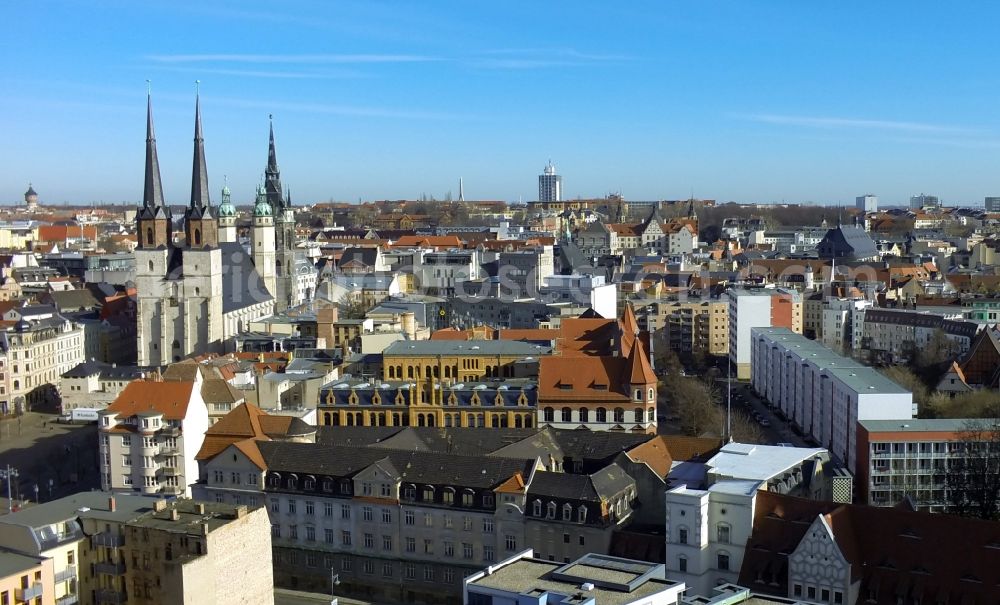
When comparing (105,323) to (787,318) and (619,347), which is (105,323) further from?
(787,318)

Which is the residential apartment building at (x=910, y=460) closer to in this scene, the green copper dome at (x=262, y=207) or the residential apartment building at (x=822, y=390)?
the residential apartment building at (x=822, y=390)

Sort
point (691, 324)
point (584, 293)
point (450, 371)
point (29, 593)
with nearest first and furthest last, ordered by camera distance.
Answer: point (29, 593)
point (450, 371)
point (691, 324)
point (584, 293)

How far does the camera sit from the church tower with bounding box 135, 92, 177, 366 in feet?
218

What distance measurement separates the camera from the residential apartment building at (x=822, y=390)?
44156 mm

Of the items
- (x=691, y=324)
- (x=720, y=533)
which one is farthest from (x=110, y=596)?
(x=691, y=324)

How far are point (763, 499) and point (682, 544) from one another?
8.39 ft

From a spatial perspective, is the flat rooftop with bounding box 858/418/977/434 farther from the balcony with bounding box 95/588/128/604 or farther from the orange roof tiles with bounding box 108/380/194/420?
the balcony with bounding box 95/588/128/604

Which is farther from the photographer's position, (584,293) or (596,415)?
(584,293)

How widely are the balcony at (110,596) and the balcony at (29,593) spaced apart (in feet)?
6.42

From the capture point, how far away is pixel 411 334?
62.1 metres

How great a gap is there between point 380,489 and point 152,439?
11.7 m

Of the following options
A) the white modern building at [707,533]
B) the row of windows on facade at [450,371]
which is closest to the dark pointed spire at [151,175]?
the row of windows on facade at [450,371]

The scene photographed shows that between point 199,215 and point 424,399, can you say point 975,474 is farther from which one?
point 199,215

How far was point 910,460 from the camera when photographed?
41.2m
